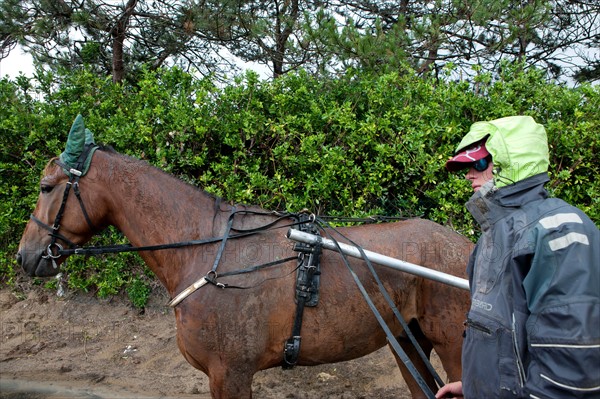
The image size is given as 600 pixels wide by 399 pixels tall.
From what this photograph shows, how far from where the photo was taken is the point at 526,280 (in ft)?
4.61

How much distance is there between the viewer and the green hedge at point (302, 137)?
16.1ft

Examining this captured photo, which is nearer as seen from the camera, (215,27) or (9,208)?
(9,208)

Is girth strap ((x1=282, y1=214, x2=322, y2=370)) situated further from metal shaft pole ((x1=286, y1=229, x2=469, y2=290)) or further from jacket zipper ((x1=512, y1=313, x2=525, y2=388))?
jacket zipper ((x1=512, y1=313, x2=525, y2=388))

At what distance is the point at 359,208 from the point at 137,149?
2.77 m

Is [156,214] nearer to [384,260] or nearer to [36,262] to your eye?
[36,262]

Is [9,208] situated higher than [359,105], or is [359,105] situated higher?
[359,105]

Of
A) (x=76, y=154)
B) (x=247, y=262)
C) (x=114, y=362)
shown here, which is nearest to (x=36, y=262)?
(x=76, y=154)

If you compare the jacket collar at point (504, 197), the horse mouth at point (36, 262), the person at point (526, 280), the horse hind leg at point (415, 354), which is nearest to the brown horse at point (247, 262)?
the horse mouth at point (36, 262)

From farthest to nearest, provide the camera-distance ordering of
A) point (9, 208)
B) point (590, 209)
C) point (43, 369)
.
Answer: point (9, 208) < point (43, 369) < point (590, 209)

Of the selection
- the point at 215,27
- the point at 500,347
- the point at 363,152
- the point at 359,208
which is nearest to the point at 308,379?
the point at 359,208

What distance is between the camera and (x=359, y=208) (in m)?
5.05

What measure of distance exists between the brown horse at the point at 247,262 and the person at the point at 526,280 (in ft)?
4.32

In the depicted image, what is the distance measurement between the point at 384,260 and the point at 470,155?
3.66 ft

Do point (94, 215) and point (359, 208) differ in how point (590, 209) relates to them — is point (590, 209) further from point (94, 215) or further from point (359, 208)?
point (94, 215)
